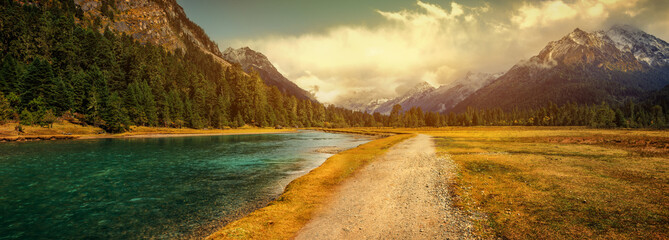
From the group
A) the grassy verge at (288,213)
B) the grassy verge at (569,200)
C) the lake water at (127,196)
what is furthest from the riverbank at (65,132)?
the grassy verge at (569,200)

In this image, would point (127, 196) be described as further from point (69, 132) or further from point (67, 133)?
point (69, 132)

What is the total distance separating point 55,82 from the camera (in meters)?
76.4

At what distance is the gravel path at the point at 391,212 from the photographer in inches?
432

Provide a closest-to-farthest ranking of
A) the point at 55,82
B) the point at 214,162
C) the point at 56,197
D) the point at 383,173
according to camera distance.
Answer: the point at 56,197
the point at 383,173
the point at 214,162
the point at 55,82

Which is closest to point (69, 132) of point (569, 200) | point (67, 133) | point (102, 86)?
point (67, 133)

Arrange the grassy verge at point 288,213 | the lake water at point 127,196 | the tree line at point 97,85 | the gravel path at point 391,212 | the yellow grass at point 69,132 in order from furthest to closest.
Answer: the tree line at point 97,85
the yellow grass at point 69,132
the lake water at point 127,196
the grassy verge at point 288,213
the gravel path at point 391,212

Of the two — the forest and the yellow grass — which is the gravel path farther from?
the forest

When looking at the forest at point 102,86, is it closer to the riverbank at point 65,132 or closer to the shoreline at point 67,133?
the riverbank at point 65,132

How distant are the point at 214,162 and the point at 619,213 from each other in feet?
127

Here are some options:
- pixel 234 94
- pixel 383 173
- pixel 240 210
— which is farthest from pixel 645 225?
pixel 234 94

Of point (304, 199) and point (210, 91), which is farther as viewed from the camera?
point (210, 91)

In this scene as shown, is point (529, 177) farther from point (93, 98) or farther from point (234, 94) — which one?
point (234, 94)


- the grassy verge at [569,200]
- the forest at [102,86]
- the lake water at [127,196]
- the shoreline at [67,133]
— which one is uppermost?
the forest at [102,86]

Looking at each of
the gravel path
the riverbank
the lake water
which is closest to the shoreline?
the riverbank
